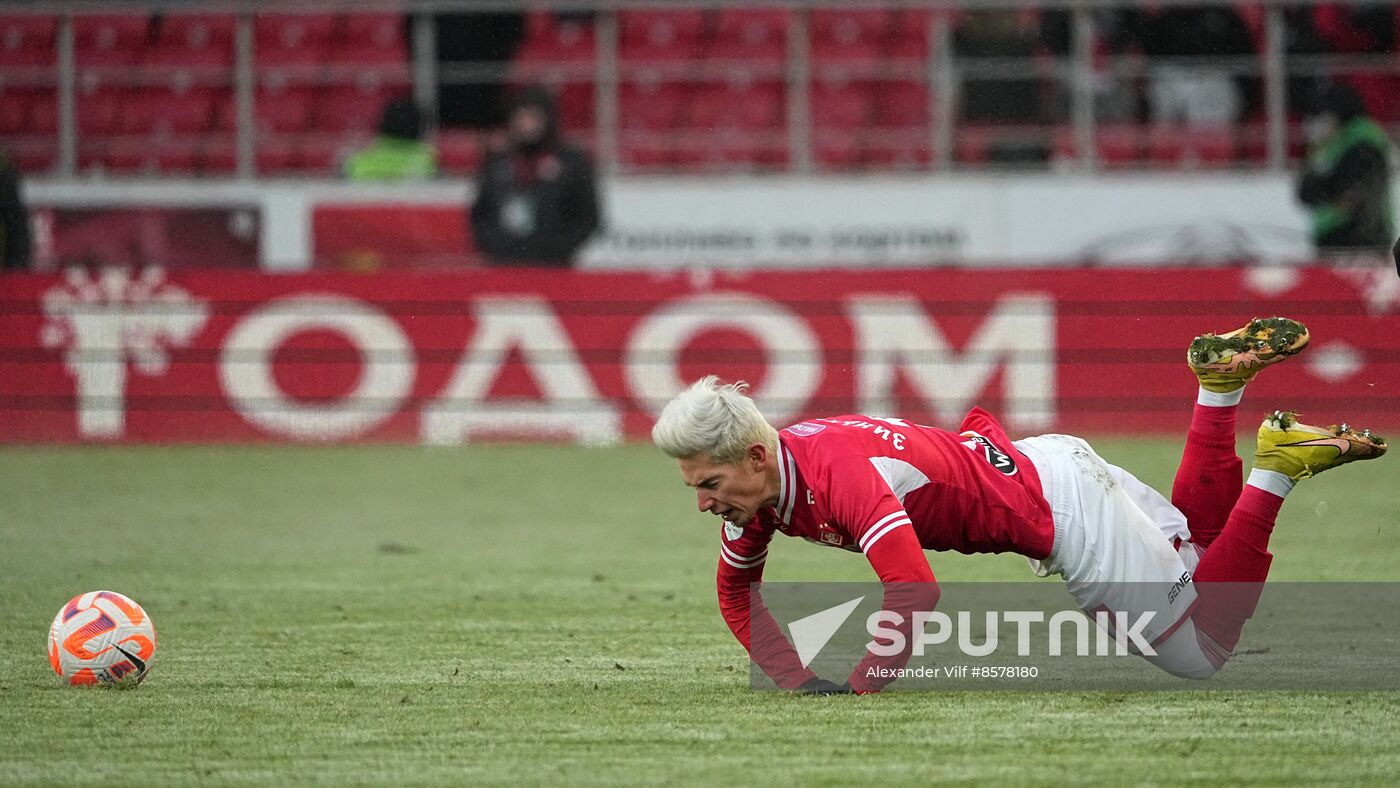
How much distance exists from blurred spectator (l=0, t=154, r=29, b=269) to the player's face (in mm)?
11658

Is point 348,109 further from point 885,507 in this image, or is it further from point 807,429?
point 885,507

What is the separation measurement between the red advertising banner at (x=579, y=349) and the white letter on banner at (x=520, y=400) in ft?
0.04

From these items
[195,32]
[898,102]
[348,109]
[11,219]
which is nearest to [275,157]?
[348,109]

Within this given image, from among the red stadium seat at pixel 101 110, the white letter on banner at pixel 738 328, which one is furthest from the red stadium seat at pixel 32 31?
the white letter on banner at pixel 738 328

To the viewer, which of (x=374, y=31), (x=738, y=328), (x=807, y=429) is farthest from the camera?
(x=374, y=31)

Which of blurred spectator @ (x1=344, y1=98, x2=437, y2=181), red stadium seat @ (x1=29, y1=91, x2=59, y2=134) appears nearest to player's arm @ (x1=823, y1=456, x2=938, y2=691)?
blurred spectator @ (x1=344, y1=98, x2=437, y2=181)

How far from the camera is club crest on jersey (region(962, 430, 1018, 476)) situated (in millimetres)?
5527

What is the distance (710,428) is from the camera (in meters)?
5.00

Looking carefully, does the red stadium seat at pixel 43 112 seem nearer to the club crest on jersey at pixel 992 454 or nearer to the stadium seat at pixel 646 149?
the stadium seat at pixel 646 149

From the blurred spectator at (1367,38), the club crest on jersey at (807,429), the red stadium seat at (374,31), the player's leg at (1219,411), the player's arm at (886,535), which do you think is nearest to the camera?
the player's arm at (886,535)

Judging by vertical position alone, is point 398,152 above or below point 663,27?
below

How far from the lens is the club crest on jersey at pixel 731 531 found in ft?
17.9

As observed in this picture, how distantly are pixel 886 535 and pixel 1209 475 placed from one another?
1.58 metres

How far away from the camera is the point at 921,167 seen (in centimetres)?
1644
